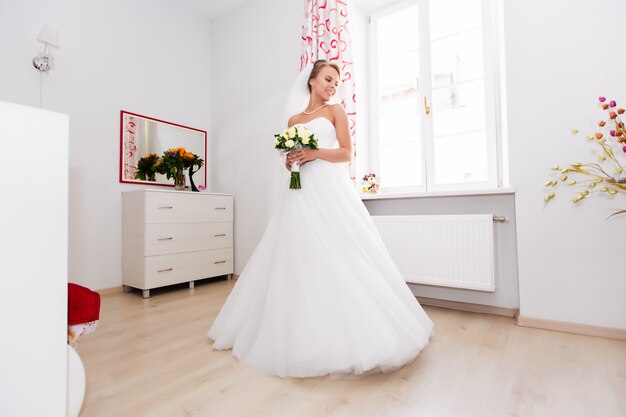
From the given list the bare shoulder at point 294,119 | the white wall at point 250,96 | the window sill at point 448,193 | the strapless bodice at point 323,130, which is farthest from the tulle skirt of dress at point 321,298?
the white wall at point 250,96

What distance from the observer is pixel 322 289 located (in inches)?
56.9

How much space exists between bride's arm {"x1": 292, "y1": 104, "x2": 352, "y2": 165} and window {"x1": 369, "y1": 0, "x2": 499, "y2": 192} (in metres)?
1.18

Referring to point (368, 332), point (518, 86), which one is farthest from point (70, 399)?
point (518, 86)

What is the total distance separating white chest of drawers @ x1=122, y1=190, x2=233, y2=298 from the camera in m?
2.88

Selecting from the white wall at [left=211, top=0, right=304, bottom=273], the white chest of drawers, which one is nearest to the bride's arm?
the white wall at [left=211, top=0, right=304, bottom=273]

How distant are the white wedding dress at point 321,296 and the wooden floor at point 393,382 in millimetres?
91

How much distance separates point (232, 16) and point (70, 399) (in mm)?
4049

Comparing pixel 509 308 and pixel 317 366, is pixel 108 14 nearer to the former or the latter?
pixel 317 366

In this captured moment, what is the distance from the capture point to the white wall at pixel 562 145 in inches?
69.7

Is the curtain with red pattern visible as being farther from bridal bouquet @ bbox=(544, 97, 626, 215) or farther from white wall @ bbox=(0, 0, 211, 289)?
white wall @ bbox=(0, 0, 211, 289)

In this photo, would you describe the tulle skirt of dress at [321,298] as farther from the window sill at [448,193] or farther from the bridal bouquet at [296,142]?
the window sill at [448,193]

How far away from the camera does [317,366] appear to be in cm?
130

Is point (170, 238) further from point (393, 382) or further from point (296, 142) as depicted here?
point (393, 382)

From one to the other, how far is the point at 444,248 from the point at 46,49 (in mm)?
3545
